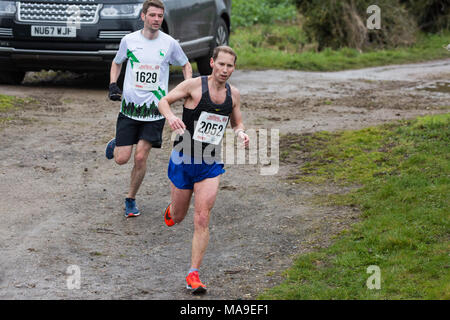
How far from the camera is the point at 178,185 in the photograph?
6469 mm

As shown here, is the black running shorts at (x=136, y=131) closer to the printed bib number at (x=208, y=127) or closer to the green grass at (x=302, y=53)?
the printed bib number at (x=208, y=127)

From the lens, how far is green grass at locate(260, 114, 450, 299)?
5809 millimetres

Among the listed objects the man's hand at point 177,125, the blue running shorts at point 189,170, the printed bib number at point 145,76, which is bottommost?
the blue running shorts at point 189,170

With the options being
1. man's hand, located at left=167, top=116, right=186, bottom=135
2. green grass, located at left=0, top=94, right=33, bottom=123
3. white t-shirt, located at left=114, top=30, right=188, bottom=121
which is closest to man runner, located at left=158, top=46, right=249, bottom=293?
man's hand, located at left=167, top=116, right=186, bottom=135

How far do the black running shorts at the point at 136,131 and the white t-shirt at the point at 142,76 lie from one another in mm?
53

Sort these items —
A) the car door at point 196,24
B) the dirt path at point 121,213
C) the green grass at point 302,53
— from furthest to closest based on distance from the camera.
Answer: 1. the green grass at point 302,53
2. the car door at point 196,24
3. the dirt path at point 121,213

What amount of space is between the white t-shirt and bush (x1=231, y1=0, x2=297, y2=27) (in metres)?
17.7

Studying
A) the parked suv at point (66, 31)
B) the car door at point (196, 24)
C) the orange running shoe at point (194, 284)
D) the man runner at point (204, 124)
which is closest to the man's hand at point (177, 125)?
the man runner at point (204, 124)

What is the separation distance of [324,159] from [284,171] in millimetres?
629

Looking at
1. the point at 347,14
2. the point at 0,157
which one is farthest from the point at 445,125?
the point at 347,14

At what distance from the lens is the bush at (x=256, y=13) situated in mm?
25875

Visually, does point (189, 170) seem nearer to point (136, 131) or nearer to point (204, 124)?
point (204, 124)

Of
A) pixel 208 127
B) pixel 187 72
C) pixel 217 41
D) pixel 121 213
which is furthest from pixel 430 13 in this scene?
pixel 208 127

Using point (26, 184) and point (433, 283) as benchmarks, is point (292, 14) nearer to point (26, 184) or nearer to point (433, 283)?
point (26, 184)
